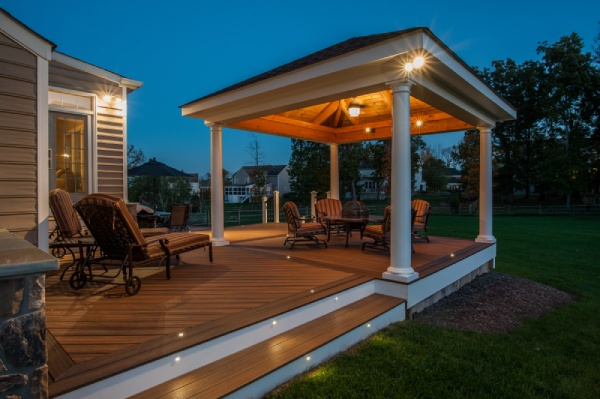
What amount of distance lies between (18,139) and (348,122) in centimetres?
737

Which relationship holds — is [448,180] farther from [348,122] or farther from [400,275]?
[400,275]

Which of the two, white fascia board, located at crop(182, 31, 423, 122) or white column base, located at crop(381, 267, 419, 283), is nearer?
white fascia board, located at crop(182, 31, 423, 122)

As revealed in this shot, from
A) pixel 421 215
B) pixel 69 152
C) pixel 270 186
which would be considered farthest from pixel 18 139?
pixel 270 186

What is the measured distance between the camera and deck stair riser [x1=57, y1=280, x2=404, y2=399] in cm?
216

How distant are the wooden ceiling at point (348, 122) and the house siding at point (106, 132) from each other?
7.15 feet

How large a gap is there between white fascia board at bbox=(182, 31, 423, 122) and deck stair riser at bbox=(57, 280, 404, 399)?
2.72 m

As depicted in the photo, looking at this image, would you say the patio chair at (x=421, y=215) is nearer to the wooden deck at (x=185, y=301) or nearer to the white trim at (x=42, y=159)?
the wooden deck at (x=185, y=301)

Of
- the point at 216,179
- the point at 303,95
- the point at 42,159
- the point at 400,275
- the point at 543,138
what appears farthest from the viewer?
the point at 543,138

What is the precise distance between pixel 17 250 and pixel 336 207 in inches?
289

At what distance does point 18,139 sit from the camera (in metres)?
3.43

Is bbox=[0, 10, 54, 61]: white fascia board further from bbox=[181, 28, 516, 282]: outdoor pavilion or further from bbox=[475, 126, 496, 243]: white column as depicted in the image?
bbox=[475, 126, 496, 243]: white column

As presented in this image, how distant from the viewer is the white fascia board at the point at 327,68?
403cm

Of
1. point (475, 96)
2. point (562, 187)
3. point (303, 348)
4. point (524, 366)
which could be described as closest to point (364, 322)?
point (303, 348)

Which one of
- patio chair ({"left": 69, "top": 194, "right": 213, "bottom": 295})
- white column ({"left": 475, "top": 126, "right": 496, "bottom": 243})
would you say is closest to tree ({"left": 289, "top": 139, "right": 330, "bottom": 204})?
white column ({"left": 475, "top": 126, "right": 496, "bottom": 243})
